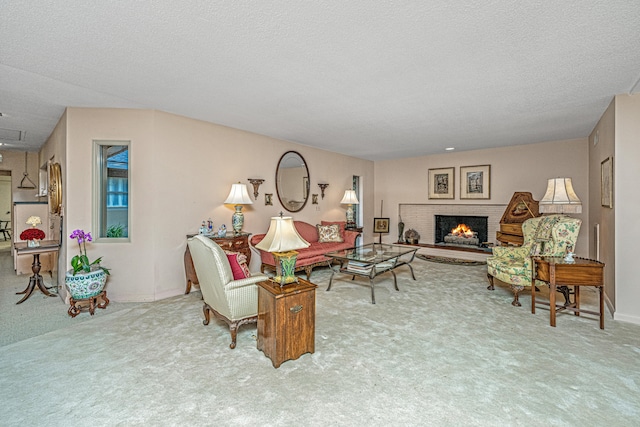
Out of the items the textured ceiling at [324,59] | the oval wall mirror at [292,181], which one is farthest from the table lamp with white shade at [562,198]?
the oval wall mirror at [292,181]

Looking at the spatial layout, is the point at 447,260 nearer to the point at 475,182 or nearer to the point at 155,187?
the point at 475,182

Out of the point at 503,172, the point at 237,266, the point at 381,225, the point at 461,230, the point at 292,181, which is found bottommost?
the point at 237,266

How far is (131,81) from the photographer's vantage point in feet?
9.12

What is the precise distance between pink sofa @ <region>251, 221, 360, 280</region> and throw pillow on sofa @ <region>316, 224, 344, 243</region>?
0.31 feet

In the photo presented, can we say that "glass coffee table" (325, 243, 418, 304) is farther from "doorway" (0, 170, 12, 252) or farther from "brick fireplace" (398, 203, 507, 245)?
"doorway" (0, 170, 12, 252)

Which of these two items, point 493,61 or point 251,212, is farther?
point 251,212

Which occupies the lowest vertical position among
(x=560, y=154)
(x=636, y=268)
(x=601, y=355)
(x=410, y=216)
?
(x=601, y=355)

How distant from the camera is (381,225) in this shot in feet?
24.0

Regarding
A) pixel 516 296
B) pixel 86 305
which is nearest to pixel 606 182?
pixel 516 296

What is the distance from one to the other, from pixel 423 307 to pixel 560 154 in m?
4.42

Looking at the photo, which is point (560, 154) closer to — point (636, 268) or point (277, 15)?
point (636, 268)

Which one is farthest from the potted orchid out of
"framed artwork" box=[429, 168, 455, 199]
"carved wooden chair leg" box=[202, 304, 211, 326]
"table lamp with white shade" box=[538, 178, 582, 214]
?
"framed artwork" box=[429, 168, 455, 199]

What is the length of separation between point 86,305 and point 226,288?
223 cm

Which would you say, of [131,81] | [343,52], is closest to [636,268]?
[343,52]
